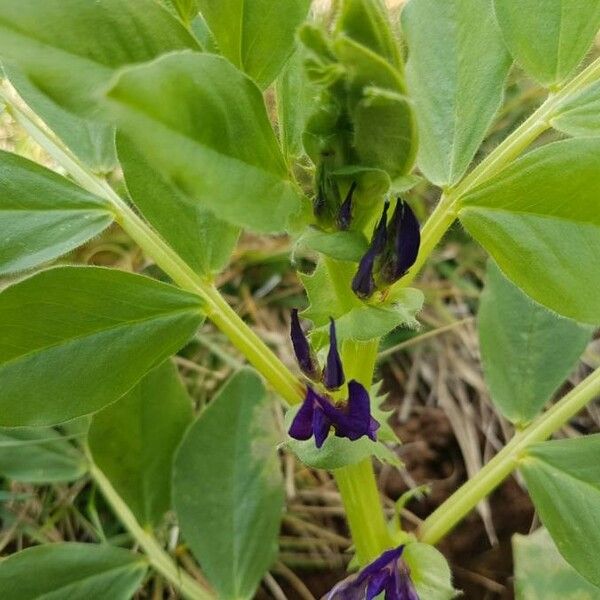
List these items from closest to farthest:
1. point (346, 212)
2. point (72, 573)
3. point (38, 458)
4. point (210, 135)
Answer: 1. point (210, 135)
2. point (346, 212)
3. point (72, 573)
4. point (38, 458)

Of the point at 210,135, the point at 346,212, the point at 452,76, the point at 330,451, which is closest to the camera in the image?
the point at 210,135

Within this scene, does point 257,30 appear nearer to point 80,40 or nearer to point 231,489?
point 80,40

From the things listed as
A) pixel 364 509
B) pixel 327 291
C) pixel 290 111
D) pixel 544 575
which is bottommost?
pixel 544 575

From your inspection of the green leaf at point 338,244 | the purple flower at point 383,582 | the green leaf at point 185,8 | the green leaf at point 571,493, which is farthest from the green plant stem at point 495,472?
the green leaf at point 185,8

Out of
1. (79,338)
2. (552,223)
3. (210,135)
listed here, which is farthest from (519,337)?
(210,135)

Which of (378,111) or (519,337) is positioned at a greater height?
(378,111)

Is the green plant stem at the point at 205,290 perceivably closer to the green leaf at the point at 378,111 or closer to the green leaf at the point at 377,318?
the green leaf at the point at 377,318

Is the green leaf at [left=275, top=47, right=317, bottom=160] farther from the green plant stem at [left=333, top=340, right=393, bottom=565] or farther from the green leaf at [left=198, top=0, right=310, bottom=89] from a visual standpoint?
the green plant stem at [left=333, top=340, right=393, bottom=565]
